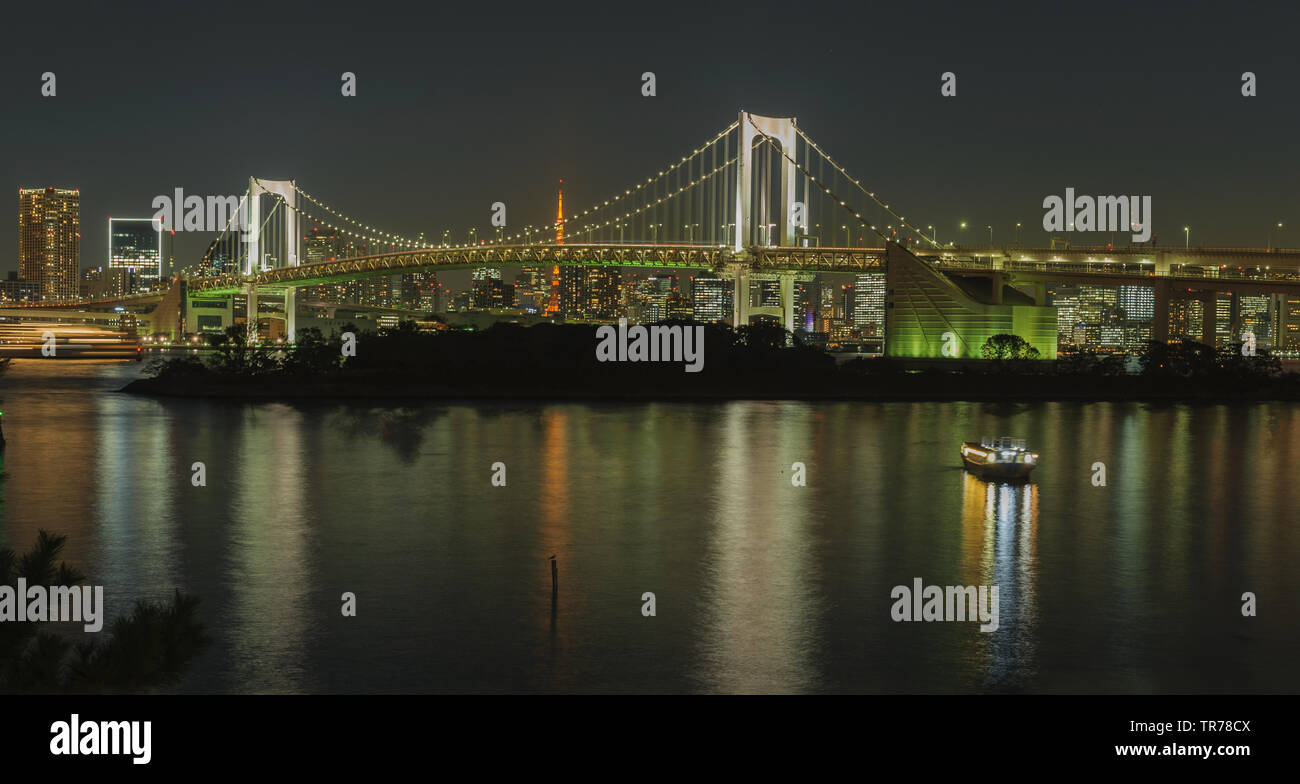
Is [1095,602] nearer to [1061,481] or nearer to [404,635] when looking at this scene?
[404,635]

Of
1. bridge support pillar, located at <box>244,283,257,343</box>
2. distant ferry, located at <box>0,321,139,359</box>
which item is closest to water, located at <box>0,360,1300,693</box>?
bridge support pillar, located at <box>244,283,257,343</box>

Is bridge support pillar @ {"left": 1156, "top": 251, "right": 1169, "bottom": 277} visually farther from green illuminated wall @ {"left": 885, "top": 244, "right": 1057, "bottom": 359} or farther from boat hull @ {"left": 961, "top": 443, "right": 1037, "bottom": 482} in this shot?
boat hull @ {"left": 961, "top": 443, "right": 1037, "bottom": 482}

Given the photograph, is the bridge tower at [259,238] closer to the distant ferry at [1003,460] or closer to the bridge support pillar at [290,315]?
the bridge support pillar at [290,315]

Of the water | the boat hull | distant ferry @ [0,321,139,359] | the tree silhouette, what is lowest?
the water

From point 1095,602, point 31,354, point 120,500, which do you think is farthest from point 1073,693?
point 31,354

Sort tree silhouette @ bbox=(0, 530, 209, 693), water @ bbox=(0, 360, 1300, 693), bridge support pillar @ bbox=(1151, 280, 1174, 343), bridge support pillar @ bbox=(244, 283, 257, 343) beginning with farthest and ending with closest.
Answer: bridge support pillar @ bbox=(244, 283, 257, 343), bridge support pillar @ bbox=(1151, 280, 1174, 343), water @ bbox=(0, 360, 1300, 693), tree silhouette @ bbox=(0, 530, 209, 693)

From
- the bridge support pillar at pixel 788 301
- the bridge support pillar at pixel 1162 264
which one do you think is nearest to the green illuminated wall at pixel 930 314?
the bridge support pillar at pixel 788 301
